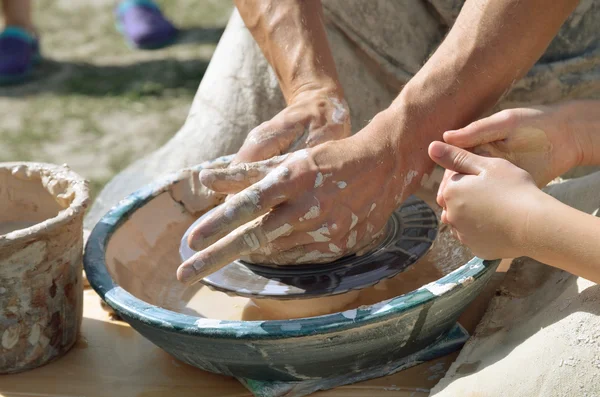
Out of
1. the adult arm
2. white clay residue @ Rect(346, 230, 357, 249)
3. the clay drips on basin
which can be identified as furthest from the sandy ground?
white clay residue @ Rect(346, 230, 357, 249)

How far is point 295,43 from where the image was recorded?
1.92 m

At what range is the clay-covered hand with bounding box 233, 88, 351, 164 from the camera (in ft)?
5.49

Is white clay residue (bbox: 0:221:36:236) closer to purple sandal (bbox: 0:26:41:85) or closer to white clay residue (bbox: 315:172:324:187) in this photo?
white clay residue (bbox: 315:172:324:187)

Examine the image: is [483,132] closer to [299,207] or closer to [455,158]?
[455,158]

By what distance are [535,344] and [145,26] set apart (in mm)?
4004

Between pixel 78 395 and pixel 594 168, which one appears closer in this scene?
pixel 78 395

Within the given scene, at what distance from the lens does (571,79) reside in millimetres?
2168

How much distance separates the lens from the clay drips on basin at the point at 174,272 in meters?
1.66

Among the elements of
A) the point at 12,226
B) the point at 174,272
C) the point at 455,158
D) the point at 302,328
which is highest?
the point at 455,158

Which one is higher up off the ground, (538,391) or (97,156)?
(538,391)

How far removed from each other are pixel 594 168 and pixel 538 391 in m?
1.22

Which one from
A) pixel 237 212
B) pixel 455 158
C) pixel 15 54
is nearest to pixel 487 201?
pixel 455 158

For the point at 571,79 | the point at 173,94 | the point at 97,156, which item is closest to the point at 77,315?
the point at 571,79

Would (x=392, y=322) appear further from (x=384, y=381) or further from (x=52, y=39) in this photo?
(x=52, y=39)
